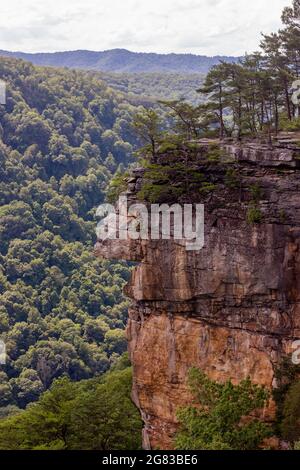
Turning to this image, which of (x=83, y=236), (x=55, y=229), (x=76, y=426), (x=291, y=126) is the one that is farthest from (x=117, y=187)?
(x=83, y=236)

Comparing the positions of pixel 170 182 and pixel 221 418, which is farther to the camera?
pixel 170 182

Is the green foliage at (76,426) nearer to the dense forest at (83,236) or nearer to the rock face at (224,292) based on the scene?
the dense forest at (83,236)

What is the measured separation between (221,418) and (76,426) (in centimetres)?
602

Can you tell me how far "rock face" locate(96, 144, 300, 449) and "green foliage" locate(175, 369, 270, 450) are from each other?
2.17 meters

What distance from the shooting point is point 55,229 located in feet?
369

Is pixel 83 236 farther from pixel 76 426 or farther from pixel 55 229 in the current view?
pixel 76 426

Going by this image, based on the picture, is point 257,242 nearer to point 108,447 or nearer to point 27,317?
point 108,447

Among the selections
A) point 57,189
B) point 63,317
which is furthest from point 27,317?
point 57,189

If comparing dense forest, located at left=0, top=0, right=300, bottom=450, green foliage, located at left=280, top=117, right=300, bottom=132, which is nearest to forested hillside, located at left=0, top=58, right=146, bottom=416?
dense forest, located at left=0, top=0, right=300, bottom=450

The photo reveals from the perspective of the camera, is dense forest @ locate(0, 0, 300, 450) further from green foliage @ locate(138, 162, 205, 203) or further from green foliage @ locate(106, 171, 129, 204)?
green foliage @ locate(106, 171, 129, 204)

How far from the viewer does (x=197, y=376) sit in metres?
24.1

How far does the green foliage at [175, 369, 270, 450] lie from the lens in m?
21.9

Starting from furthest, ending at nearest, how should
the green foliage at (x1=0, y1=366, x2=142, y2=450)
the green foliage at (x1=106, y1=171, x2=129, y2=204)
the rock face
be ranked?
1. the green foliage at (x1=106, y1=171, x2=129, y2=204)
2. the rock face
3. the green foliage at (x1=0, y1=366, x2=142, y2=450)

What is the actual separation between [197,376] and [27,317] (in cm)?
7082
